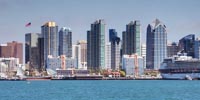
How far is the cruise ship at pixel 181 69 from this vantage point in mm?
183375

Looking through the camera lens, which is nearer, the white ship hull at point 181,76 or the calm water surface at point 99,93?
the calm water surface at point 99,93

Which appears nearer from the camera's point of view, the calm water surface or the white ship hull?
the calm water surface

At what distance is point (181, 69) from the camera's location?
611 ft

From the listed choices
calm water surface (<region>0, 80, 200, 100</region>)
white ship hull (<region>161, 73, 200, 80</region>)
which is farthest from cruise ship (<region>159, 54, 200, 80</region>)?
calm water surface (<region>0, 80, 200, 100</region>)

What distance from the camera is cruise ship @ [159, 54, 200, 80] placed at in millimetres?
183375

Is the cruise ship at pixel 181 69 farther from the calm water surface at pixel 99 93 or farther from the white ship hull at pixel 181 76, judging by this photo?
the calm water surface at pixel 99 93

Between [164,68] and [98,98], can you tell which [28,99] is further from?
[164,68]

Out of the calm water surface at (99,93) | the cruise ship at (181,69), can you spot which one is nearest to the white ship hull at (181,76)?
the cruise ship at (181,69)

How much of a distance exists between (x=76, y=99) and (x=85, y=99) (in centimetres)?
86

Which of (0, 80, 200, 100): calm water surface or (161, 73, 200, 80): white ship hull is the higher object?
(161, 73, 200, 80): white ship hull

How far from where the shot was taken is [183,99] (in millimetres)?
61625

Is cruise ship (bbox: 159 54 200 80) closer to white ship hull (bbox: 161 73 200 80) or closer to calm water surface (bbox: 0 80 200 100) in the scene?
white ship hull (bbox: 161 73 200 80)

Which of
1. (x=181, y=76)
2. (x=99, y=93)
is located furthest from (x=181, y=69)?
(x=99, y=93)

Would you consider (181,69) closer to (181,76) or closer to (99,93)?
(181,76)
